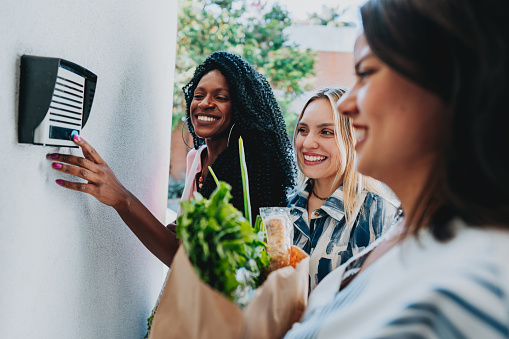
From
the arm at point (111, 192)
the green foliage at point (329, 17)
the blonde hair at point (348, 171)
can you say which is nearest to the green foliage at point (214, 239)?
the arm at point (111, 192)

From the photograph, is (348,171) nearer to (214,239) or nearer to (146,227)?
(146,227)

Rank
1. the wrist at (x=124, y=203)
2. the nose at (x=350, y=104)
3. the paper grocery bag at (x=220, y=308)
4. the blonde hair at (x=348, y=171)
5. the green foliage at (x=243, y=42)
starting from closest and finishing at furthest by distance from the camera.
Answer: the paper grocery bag at (x=220, y=308)
the nose at (x=350, y=104)
the wrist at (x=124, y=203)
the blonde hair at (x=348, y=171)
the green foliage at (x=243, y=42)

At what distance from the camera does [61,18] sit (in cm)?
100

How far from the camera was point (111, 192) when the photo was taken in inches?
49.0

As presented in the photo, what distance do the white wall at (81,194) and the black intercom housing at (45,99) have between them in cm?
2

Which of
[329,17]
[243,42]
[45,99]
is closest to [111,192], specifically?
[45,99]

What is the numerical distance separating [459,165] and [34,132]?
0.79 m

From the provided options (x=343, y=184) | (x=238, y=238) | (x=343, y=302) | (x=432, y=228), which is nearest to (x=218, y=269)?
(x=238, y=238)

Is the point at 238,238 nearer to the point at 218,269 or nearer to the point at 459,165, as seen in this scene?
the point at 218,269

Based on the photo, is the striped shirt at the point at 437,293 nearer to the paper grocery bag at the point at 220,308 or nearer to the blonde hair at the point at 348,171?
the paper grocery bag at the point at 220,308

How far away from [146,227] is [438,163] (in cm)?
102

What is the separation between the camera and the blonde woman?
1589 millimetres

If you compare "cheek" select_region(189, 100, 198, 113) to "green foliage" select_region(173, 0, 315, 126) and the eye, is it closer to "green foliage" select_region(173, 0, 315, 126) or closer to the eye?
the eye

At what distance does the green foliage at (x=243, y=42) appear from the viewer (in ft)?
27.1
